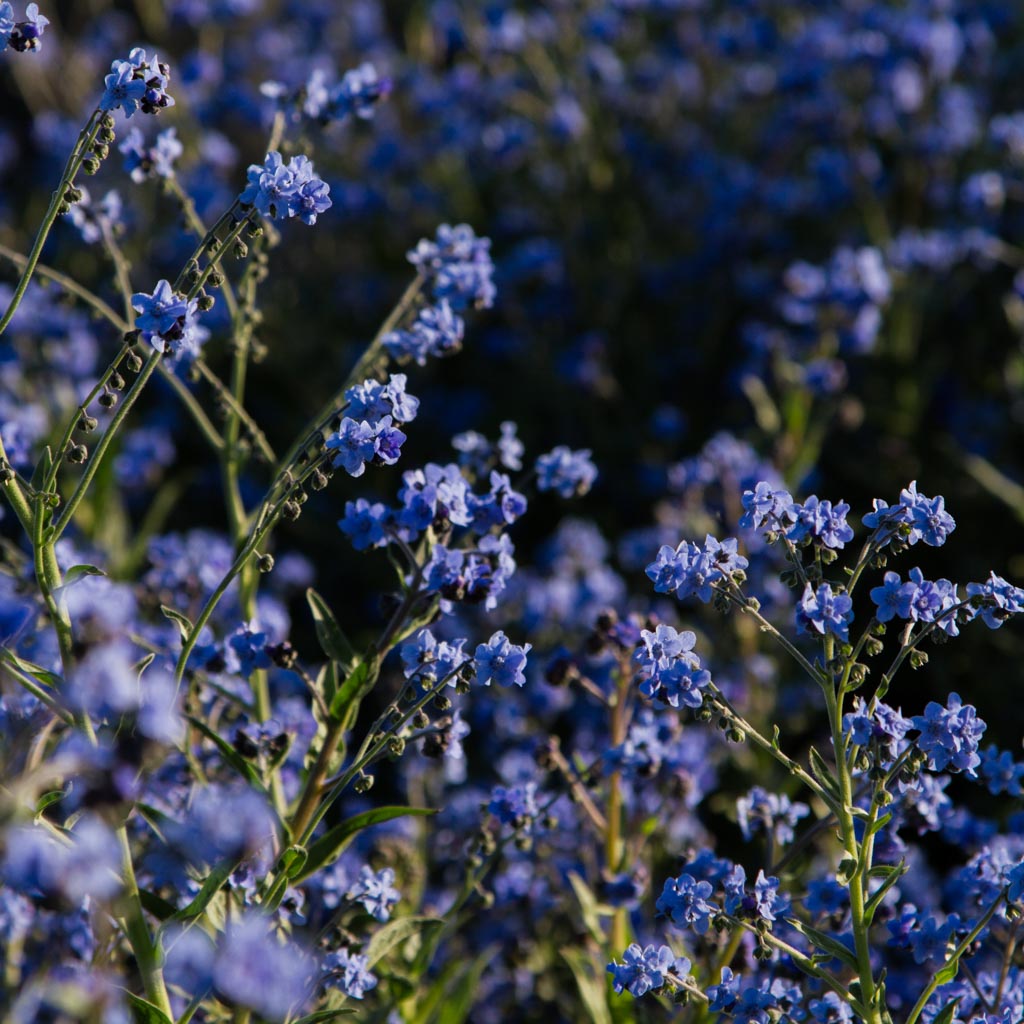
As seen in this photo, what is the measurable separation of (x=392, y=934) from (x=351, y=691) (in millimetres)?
570

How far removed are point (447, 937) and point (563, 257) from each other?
441 centimetres

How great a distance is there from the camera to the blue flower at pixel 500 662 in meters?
2.37

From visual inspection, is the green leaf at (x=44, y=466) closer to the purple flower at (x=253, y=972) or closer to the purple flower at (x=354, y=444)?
the purple flower at (x=354, y=444)

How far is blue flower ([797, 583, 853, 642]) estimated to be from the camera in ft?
7.25

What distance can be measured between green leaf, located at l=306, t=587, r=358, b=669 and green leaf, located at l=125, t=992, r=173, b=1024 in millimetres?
775

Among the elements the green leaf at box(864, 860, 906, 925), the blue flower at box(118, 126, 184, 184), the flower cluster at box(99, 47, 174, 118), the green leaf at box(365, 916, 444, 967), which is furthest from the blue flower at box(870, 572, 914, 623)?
the blue flower at box(118, 126, 184, 184)

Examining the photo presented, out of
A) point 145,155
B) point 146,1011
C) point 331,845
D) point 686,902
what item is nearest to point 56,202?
point 145,155

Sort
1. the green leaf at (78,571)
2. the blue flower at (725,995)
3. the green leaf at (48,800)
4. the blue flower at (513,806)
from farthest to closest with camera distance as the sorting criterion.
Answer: the blue flower at (513,806)
the blue flower at (725,995)
the green leaf at (78,571)
the green leaf at (48,800)

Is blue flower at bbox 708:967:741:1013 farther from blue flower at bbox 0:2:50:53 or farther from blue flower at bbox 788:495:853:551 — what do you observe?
blue flower at bbox 0:2:50:53

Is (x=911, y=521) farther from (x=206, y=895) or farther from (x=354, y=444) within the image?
(x=206, y=895)

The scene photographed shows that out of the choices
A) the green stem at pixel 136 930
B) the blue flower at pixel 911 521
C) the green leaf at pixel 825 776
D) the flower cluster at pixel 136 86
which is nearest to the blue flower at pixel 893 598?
the blue flower at pixel 911 521

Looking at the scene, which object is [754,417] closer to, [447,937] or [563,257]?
[563,257]

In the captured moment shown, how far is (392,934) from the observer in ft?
8.87

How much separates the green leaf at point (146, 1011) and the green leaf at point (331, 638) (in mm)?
775
